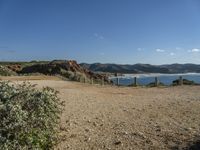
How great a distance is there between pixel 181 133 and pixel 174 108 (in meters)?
4.46

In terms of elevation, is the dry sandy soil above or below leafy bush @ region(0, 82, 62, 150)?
below

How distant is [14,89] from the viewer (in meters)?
8.88

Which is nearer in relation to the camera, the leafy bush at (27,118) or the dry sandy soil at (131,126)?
the leafy bush at (27,118)

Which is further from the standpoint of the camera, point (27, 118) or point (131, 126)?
point (131, 126)

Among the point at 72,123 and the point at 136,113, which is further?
the point at 136,113

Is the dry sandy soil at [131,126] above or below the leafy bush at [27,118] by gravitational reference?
below

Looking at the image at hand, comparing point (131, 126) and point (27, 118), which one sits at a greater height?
point (27, 118)

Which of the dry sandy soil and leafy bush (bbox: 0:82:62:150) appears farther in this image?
the dry sandy soil

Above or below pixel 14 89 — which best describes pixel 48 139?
below

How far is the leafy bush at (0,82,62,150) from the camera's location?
6.89 m

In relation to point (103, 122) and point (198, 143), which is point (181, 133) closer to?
point (198, 143)

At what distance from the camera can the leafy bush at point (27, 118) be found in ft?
22.6

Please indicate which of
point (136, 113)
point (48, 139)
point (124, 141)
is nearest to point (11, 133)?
point (48, 139)

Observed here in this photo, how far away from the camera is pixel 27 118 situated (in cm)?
755
